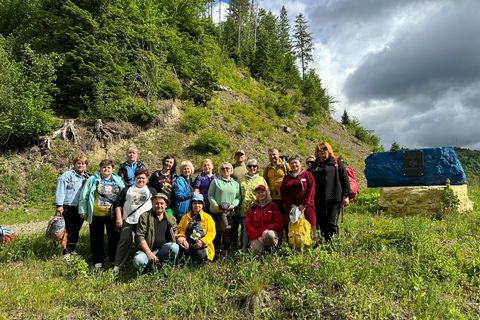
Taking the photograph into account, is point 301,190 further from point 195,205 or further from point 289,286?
point 195,205

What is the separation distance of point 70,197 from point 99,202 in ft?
2.13

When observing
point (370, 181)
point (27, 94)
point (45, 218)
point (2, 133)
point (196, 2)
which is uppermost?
point (196, 2)

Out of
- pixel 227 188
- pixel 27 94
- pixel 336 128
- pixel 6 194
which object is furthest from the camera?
pixel 336 128

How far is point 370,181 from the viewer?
9.99 metres

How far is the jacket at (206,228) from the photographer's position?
548 cm

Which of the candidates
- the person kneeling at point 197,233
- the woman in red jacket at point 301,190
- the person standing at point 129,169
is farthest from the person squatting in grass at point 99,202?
the woman in red jacket at point 301,190

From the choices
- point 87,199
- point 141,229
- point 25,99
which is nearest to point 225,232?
point 141,229

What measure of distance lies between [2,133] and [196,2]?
18.4 m

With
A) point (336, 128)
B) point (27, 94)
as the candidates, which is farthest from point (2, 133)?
point (336, 128)

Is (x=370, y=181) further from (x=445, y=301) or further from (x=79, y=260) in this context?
(x=79, y=260)

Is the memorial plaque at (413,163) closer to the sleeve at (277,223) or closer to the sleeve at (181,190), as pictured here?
the sleeve at (277,223)

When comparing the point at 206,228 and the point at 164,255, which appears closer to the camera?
the point at 164,255

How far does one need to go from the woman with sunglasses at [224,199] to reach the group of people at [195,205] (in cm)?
2

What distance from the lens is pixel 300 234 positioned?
16.5 ft
